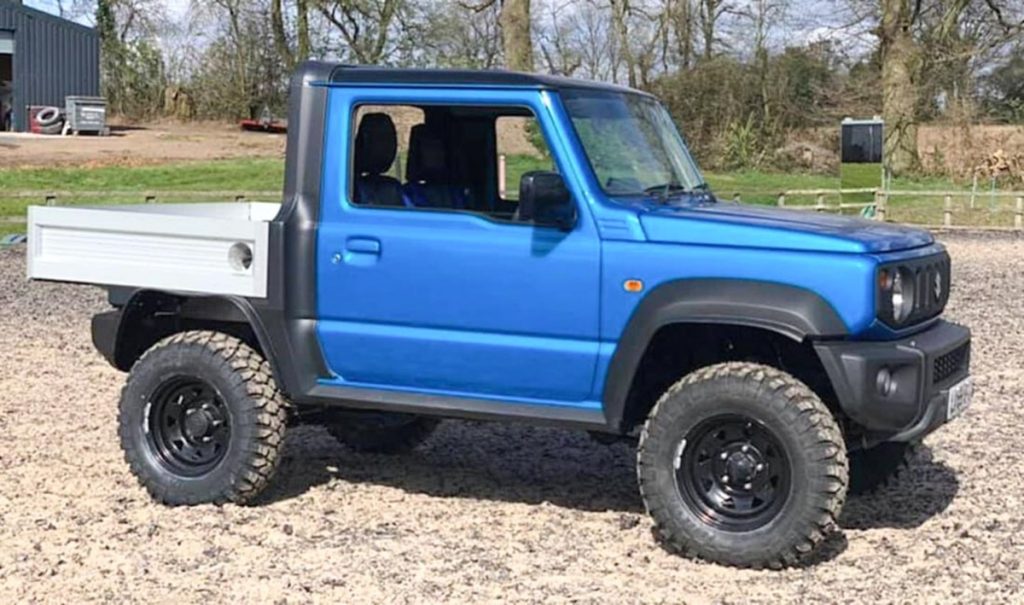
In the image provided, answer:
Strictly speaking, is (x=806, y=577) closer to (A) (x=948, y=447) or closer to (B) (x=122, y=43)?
(A) (x=948, y=447)

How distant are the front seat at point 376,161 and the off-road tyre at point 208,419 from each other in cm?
89

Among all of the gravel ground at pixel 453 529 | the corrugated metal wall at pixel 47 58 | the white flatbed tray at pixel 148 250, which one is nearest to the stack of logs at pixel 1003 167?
the gravel ground at pixel 453 529

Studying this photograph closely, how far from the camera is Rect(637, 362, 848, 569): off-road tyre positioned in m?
5.25

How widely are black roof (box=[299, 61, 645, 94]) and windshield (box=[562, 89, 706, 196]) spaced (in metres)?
0.09

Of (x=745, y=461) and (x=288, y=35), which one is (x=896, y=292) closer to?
(x=745, y=461)

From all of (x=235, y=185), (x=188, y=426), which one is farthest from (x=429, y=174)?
(x=235, y=185)

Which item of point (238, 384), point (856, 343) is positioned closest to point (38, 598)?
point (238, 384)

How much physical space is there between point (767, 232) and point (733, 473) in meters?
0.94

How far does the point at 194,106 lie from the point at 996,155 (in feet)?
85.3

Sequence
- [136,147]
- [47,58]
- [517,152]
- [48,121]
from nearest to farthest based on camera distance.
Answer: [517,152] → [136,147] → [48,121] → [47,58]

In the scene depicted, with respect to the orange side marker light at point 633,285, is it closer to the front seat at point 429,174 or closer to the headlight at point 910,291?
the headlight at point 910,291

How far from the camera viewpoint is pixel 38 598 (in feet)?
16.5

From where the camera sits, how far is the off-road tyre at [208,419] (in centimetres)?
611

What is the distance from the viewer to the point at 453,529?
600 centimetres
